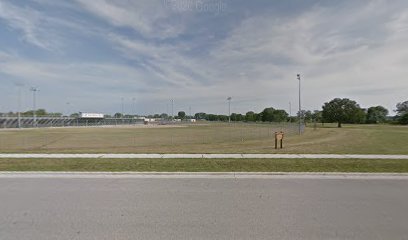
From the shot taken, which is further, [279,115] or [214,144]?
[279,115]

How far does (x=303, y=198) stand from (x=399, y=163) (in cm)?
698

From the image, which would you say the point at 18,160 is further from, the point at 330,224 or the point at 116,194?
the point at 330,224

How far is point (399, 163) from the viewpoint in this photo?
35.9ft

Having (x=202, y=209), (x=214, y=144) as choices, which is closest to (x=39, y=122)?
(x=214, y=144)

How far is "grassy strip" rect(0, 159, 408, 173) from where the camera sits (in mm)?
9727

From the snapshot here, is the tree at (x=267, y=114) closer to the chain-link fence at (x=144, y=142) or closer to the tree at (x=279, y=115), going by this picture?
the tree at (x=279, y=115)

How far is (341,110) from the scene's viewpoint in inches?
3061

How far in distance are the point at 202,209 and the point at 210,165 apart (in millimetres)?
4879

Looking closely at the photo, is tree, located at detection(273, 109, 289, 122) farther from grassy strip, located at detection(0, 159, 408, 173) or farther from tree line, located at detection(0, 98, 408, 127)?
grassy strip, located at detection(0, 159, 408, 173)

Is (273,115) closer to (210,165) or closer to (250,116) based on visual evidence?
(250,116)

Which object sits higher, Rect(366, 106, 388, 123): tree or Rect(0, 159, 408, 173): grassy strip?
Rect(366, 106, 388, 123): tree

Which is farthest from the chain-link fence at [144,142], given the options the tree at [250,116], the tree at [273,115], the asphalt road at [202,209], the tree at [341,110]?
the tree at [250,116]

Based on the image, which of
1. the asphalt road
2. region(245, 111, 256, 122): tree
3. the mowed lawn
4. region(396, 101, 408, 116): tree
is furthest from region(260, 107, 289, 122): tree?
the asphalt road

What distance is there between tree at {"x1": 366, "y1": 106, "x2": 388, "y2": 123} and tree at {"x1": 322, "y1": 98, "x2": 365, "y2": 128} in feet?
165
